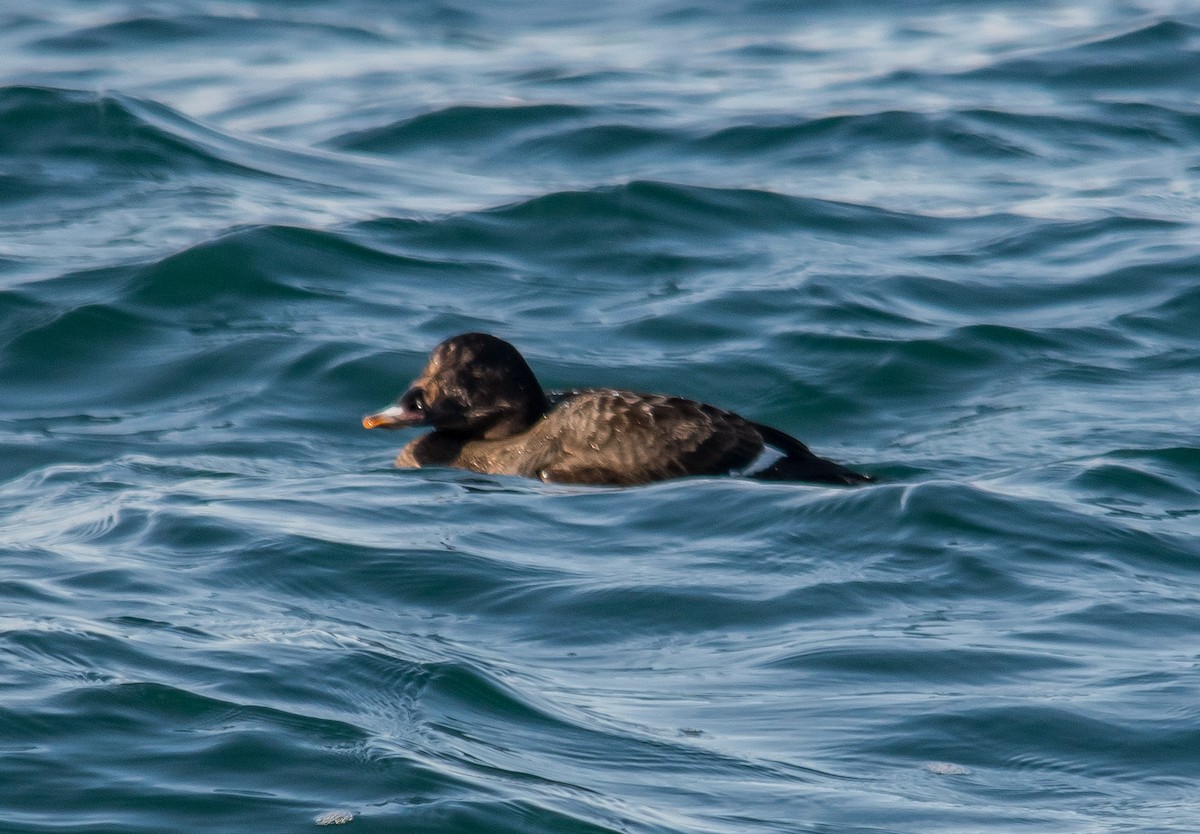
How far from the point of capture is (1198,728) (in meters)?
4.88

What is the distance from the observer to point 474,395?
27.3ft

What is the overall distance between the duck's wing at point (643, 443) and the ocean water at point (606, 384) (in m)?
0.15

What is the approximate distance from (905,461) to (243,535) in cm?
304

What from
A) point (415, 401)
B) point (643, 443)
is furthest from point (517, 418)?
point (643, 443)

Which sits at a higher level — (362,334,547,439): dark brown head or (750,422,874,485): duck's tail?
(362,334,547,439): dark brown head

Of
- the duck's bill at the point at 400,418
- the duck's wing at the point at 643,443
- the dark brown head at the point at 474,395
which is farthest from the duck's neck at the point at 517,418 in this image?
the duck's wing at the point at 643,443

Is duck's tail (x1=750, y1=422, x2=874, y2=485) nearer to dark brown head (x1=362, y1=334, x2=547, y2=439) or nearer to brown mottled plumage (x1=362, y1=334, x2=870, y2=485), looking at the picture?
brown mottled plumage (x1=362, y1=334, x2=870, y2=485)

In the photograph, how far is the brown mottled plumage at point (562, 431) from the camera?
25.1 ft

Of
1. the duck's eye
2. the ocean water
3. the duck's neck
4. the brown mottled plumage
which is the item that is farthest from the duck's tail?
the duck's eye

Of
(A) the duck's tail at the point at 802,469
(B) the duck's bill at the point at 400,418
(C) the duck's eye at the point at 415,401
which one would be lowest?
(A) the duck's tail at the point at 802,469

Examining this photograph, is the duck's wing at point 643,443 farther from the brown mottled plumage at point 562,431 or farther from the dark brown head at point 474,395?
the dark brown head at point 474,395

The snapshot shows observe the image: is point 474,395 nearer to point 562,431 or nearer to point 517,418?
point 517,418

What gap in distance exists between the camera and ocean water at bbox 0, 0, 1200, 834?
15.3ft

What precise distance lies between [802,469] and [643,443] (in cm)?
63
